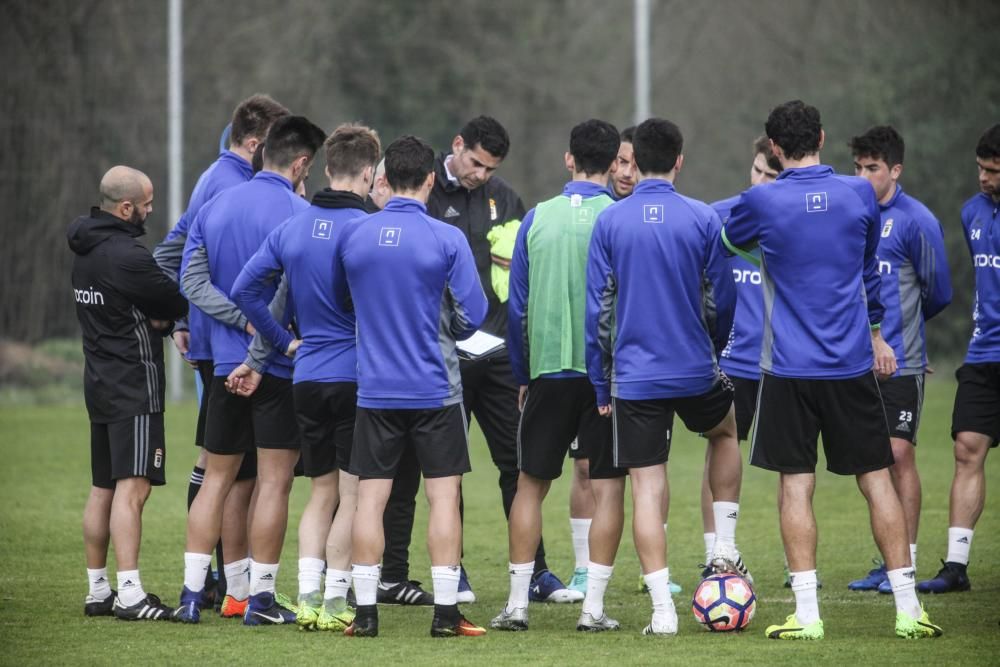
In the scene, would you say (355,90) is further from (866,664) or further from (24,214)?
(866,664)

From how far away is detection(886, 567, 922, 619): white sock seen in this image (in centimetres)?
620

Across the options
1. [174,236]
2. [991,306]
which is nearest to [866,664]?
[991,306]

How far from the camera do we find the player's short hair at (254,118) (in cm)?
739

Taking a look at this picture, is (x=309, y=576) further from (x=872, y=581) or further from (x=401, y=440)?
(x=872, y=581)

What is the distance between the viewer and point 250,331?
6.91 meters

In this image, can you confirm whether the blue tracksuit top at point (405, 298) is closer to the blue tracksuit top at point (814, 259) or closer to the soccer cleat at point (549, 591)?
the blue tracksuit top at point (814, 259)

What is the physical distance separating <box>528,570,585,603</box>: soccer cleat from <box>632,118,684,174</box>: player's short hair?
2.45m

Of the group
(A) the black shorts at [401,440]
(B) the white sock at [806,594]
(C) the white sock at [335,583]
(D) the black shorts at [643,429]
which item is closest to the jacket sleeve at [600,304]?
(D) the black shorts at [643,429]

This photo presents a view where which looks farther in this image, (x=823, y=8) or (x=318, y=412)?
(x=823, y=8)

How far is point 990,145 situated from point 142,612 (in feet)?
16.9

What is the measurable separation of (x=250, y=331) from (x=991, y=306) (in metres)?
4.13

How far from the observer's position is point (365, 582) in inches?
248

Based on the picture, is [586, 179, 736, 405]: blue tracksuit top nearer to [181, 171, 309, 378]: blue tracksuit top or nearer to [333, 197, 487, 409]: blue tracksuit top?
[333, 197, 487, 409]: blue tracksuit top

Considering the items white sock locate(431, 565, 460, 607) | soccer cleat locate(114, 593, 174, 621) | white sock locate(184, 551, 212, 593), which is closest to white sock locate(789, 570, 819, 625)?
white sock locate(431, 565, 460, 607)
